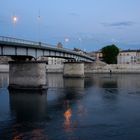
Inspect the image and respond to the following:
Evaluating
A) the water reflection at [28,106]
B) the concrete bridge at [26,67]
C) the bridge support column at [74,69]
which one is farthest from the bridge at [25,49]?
the bridge support column at [74,69]

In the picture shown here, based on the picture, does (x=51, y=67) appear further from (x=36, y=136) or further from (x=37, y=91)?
(x=36, y=136)

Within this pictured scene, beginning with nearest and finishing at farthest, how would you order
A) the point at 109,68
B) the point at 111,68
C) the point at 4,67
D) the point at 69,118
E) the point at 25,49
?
the point at 69,118
the point at 25,49
the point at 111,68
the point at 109,68
the point at 4,67

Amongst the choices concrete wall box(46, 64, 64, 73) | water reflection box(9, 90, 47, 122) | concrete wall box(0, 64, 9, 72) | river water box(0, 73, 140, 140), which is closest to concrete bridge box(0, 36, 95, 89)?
water reflection box(9, 90, 47, 122)

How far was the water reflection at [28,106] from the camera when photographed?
3866 centimetres

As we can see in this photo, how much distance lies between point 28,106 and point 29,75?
20168mm

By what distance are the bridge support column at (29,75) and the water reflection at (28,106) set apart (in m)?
3.79

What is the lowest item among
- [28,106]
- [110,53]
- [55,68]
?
[28,106]

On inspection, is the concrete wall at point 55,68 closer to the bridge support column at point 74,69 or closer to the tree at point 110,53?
the tree at point 110,53

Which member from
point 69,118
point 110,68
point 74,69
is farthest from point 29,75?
point 110,68

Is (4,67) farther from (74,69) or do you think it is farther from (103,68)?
(74,69)

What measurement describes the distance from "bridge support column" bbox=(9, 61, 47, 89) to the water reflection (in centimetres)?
379

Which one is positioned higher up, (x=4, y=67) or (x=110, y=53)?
(x=110, y=53)

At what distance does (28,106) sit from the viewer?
151 ft

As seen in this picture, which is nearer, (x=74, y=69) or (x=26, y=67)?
(x=26, y=67)
